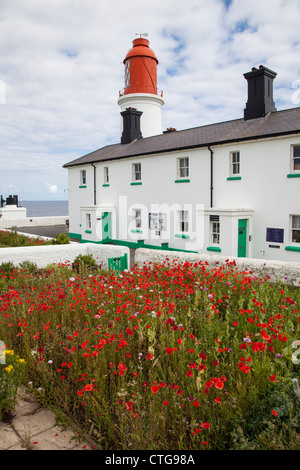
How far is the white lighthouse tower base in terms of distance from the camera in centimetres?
2648

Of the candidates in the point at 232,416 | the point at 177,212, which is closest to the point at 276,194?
the point at 177,212

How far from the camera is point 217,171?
16641mm

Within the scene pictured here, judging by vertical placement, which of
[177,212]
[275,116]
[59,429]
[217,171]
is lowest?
[59,429]

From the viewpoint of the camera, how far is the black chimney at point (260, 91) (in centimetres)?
1633

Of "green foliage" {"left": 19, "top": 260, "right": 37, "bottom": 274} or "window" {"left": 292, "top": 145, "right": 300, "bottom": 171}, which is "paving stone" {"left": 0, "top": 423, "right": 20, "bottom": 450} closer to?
"green foliage" {"left": 19, "top": 260, "right": 37, "bottom": 274}

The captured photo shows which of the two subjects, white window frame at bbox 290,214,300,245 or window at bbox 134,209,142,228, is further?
window at bbox 134,209,142,228

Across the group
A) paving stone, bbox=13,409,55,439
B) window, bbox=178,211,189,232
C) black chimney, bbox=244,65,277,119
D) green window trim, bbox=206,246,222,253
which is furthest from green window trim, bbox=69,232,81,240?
paving stone, bbox=13,409,55,439

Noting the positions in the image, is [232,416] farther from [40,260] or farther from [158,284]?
[40,260]

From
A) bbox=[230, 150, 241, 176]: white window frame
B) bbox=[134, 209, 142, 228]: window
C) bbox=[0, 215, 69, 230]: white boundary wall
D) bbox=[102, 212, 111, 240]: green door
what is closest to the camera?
bbox=[230, 150, 241, 176]: white window frame

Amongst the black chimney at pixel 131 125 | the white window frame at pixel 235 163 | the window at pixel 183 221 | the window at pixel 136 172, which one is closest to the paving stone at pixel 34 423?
the white window frame at pixel 235 163

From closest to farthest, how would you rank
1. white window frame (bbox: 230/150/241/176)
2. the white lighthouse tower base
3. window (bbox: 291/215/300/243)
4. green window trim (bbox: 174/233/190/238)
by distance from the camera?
window (bbox: 291/215/300/243)
white window frame (bbox: 230/150/241/176)
green window trim (bbox: 174/233/190/238)
the white lighthouse tower base

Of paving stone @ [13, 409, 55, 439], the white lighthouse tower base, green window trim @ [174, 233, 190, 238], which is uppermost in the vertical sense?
the white lighthouse tower base

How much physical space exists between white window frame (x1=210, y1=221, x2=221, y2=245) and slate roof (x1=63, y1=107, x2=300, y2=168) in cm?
394

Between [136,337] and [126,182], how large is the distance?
18005mm
